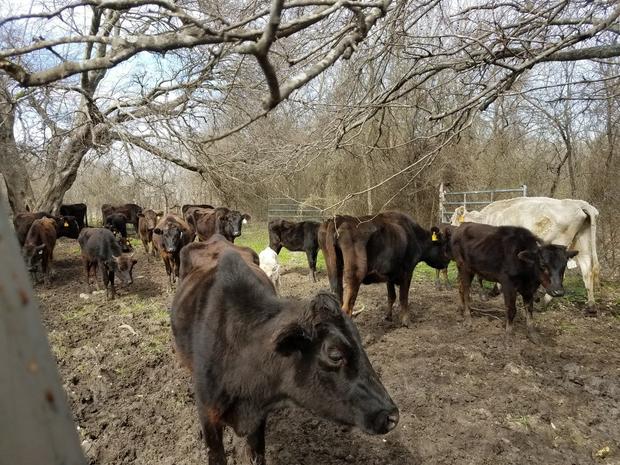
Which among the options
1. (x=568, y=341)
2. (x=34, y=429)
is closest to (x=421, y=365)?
(x=568, y=341)

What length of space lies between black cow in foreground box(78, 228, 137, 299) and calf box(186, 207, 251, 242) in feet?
14.1

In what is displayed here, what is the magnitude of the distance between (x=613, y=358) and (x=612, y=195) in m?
6.55

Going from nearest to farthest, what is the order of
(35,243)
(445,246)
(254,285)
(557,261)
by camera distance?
(254,285), (557,261), (445,246), (35,243)

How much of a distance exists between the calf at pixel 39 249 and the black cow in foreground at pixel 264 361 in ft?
31.2

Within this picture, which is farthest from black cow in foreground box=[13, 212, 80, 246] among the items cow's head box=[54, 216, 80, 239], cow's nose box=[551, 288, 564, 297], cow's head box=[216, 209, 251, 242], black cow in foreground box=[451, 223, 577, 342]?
cow's nose box=[551, 288, 564, 297]

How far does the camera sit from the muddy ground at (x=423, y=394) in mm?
3746

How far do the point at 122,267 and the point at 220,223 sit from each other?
4818 millimetres

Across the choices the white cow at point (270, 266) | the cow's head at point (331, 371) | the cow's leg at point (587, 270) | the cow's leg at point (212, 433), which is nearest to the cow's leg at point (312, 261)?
the white cow at point (270, 266)

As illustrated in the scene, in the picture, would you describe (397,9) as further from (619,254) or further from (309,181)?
(309,181)

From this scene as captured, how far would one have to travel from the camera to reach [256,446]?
329cm

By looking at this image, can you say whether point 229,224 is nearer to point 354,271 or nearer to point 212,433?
point 354,271

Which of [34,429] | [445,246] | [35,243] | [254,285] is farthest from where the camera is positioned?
[35,243]

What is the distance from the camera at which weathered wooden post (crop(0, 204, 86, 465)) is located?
21.4 inches

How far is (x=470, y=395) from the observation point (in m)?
4.71
